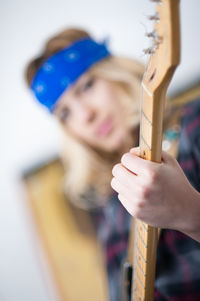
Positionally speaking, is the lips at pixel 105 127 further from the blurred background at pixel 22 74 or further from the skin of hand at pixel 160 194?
the skin of hand at pixel 160 194

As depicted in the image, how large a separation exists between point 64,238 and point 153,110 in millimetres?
1070

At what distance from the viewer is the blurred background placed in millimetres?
1062

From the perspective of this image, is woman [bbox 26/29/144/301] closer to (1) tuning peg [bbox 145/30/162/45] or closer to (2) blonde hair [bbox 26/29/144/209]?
(2) blonde hair [bbox 26/29/144/209]

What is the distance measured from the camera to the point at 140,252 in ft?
1.25

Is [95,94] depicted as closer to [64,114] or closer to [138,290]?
[64,114]

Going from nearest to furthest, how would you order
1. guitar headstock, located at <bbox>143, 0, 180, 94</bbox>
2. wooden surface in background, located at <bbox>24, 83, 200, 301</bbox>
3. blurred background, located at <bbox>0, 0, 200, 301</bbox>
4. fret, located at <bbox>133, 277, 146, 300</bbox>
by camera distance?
guitar headstock, located at <bbox>143, 0, 180, 94</bbox> < fret, located at <bbox>133, 277, 146, 300</bbox> < blurred background, located at <bbox>0, 0, 200, 301</bbox> < wooden surface in background, located at <bbox>24, 83, 200, 301</bbox>

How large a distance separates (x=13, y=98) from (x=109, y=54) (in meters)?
0.54

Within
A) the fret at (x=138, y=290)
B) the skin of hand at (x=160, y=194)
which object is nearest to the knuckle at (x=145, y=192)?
the skin of hand at (x=160, y=194)

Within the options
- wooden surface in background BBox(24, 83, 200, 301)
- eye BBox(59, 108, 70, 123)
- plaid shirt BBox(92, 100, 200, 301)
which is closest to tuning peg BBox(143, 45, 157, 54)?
plaid shirt BBox(92, 100, 200, 301)

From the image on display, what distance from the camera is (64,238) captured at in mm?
1213

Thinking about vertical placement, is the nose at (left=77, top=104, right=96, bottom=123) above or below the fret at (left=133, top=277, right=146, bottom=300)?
above

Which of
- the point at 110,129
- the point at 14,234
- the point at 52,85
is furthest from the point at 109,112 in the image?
the point at 14,234

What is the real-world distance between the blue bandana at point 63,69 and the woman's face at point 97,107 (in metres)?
0.02

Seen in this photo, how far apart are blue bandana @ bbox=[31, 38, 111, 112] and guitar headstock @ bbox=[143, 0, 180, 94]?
1.58ft
